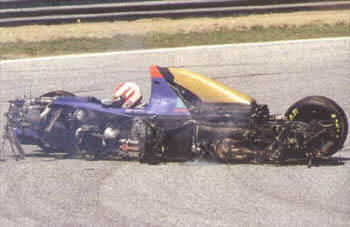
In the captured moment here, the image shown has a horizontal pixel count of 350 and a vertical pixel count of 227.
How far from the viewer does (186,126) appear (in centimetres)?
1036

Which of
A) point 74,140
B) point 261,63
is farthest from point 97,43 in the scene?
point 74,140

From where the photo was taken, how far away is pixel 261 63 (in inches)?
627

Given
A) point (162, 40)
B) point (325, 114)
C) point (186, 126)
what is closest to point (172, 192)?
point (186, 126)

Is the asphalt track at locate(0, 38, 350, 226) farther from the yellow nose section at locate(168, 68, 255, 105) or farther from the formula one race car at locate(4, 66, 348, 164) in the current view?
the yellow nose section at locate(168, 68, 255, 105)

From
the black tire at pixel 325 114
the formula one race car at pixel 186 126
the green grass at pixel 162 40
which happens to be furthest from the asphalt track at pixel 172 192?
the green grass at pixel 162 40

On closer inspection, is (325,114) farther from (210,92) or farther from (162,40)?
(162,40)

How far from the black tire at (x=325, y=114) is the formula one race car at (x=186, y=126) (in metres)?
0.01

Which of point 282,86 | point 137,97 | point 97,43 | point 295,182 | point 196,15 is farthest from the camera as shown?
point 196,15

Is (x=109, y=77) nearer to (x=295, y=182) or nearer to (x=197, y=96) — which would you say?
(x=197, y=96)

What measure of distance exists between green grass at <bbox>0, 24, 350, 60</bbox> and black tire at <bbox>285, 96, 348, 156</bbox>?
812 cm

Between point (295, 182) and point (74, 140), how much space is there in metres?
3.11

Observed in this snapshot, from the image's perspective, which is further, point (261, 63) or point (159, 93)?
point (261, 63)

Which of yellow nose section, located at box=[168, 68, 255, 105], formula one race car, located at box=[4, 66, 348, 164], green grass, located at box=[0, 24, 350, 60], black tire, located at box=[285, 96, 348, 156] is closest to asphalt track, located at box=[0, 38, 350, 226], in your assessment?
formula one race car, located at box=[4, 66, 348, 164]

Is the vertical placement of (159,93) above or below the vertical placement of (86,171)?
above
